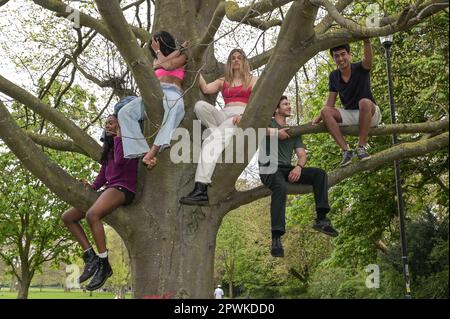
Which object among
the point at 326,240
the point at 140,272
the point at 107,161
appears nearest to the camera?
the point at 140,272

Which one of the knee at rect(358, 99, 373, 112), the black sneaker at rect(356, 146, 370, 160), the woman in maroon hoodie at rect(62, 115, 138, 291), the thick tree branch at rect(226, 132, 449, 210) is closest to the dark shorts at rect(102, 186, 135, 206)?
the woman in maroon hoodie at rect(62, 115, 138, 291)

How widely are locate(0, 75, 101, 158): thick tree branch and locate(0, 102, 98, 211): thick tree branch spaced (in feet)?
1.95

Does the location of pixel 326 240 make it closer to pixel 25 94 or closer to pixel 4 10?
pixel 4 10

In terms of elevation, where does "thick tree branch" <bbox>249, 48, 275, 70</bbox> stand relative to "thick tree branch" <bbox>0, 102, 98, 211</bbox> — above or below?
above

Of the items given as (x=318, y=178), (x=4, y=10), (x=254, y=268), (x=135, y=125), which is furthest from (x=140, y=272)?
(x=254, y=268)

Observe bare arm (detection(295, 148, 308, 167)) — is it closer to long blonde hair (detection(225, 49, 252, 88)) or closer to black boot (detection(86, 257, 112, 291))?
long blonde hair (detection(225, 49, 252, 88))

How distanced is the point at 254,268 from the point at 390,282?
68.9 feet

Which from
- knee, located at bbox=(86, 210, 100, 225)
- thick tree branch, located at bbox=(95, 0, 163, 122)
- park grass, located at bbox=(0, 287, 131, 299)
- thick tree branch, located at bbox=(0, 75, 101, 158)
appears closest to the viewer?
thick tree branch, located at bbox=(95, 0, 163, 122)

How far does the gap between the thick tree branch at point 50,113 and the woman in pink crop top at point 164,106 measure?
0.74m

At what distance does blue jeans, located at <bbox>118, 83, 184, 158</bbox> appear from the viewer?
15.5 ft

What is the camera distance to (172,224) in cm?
492

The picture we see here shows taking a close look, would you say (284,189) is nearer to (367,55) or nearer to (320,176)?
(320,176)
